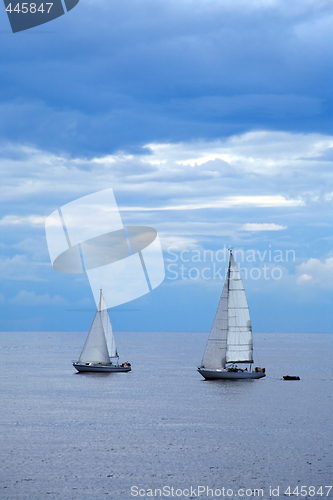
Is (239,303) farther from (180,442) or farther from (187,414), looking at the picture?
(180,442)

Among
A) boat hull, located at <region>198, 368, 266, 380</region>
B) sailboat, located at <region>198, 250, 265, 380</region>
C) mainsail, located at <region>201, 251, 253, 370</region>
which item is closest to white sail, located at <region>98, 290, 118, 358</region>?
boat hull, located at <region>198, 368, 266, 380</region>

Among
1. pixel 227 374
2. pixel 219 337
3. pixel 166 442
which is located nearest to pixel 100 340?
pixel 219 337

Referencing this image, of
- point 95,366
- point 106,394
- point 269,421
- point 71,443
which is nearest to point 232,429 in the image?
point 269,421

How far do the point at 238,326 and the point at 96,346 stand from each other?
1155 inches

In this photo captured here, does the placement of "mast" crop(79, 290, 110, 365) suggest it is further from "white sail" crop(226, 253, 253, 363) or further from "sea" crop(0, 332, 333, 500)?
"white sail" crop(226, 253, 253, 363)

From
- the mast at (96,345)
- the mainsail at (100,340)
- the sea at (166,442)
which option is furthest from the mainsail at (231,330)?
the mast at (96,345)

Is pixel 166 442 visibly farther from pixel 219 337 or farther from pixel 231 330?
pixel 231 330

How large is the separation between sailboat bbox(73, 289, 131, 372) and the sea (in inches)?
417

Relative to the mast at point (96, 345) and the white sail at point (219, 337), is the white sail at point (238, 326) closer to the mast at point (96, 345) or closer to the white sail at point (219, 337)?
the white sail at point (219, 337)

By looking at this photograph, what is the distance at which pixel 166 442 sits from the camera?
5847 cm

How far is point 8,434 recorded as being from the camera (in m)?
61.2

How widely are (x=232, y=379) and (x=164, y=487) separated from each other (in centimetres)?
5699

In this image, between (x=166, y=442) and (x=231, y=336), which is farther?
(x=231, y=336)

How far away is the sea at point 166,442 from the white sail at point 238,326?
18.1 feet
